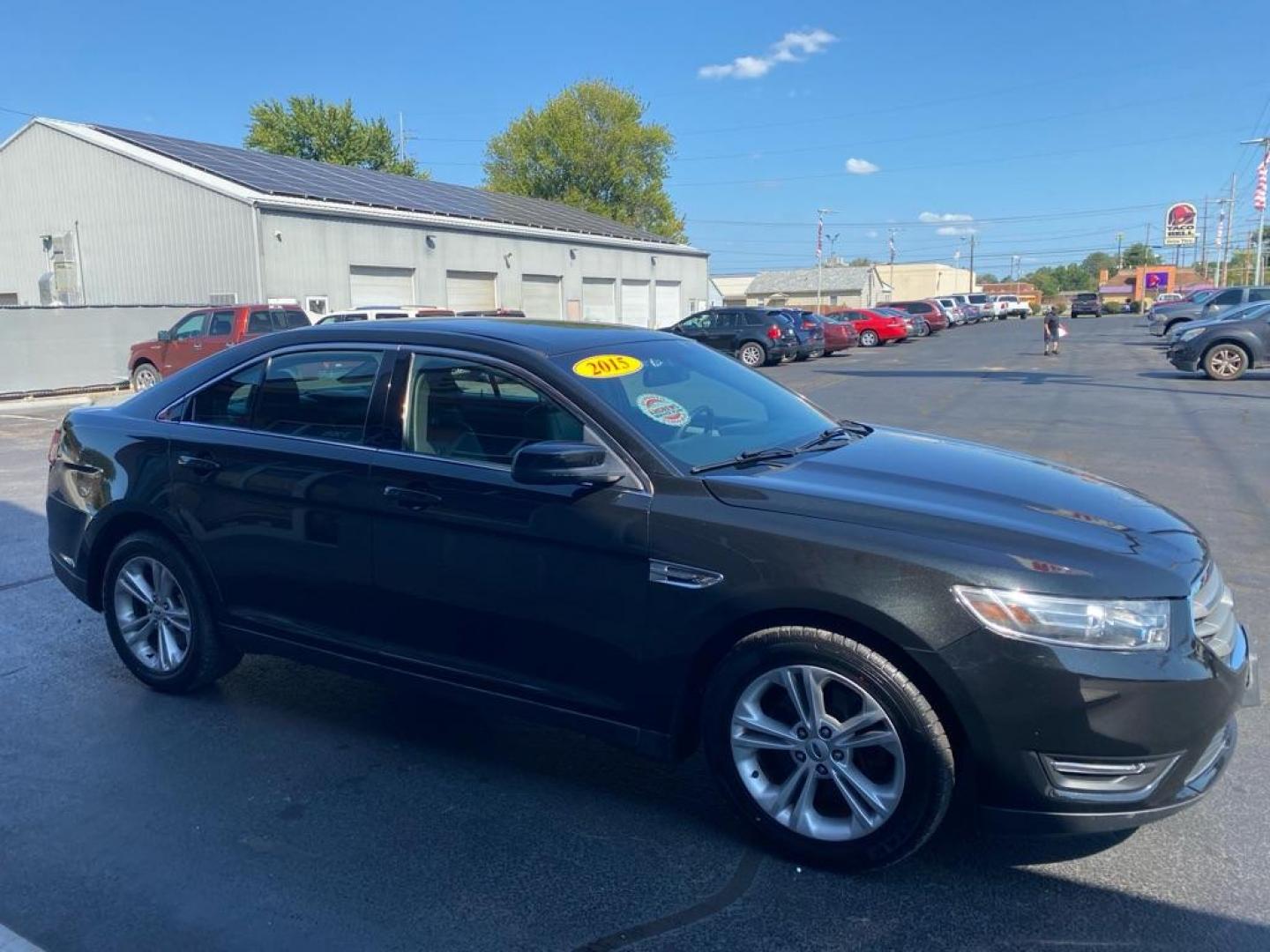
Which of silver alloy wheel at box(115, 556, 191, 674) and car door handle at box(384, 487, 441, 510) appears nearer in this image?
car door handle at box(384, 487, 441, 510)

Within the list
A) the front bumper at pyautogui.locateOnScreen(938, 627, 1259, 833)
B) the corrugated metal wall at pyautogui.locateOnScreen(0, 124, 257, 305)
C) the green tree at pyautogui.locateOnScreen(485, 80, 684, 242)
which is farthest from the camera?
the green tree at pyautogui.locateOnScreen(485, 80, 684, 242)

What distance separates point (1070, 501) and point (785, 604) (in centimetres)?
114

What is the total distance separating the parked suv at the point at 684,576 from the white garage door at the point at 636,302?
3980 centimetres

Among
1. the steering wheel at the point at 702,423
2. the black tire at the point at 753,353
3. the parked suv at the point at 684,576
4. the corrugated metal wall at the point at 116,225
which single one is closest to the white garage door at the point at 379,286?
the corrugated metal wall at the point at 116,225

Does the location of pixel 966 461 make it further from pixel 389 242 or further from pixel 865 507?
pixel 389 242

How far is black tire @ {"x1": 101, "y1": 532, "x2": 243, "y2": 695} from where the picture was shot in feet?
14.7

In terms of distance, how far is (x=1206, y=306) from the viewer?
3212 centimetres

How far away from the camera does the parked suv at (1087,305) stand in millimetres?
69688

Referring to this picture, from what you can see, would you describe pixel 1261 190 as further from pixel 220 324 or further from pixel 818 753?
pixel 818 753

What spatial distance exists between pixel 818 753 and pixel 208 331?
18.7m

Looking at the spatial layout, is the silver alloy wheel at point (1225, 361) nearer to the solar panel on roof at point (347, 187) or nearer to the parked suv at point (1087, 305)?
the solar panel on roof at point (347, 187)

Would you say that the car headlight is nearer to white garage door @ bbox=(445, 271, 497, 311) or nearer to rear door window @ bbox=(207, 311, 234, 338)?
rear door window @ bbox=(207, 311, 234, 338)

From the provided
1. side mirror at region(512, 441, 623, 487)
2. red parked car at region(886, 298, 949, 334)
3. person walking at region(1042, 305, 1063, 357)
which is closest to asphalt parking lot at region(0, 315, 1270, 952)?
side mirror at region(512, 441, 623, 487)

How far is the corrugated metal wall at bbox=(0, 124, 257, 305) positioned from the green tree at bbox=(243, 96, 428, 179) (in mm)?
28423
